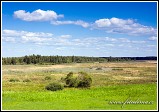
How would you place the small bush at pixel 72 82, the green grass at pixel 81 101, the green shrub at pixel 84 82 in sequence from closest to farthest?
1. the green grass at pixel 81 101
2. the green shrub at pixel 84 82
3. the small bush at pixel 72 82

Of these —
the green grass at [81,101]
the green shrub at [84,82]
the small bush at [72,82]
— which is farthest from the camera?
the small bush at [72,82]

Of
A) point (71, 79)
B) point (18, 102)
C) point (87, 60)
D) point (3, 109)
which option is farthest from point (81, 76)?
point (87, 60)

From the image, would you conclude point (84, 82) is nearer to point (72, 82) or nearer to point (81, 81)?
point (81, 81)

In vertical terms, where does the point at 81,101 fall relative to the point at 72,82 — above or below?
below

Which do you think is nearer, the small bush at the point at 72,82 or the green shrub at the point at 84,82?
the green shrub at the point at 84,82

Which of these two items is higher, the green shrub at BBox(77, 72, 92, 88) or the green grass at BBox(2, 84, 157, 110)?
the green shrub at BBox(77, 72, 92, 88)

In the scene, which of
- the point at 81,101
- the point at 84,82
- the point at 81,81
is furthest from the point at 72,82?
the point at 81,101

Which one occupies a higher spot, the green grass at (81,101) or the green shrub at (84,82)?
the green shrub at (84,82)

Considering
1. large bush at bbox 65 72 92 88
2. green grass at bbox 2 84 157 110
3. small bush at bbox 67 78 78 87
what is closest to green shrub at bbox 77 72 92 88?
large bush at bbox 65 72 92 88

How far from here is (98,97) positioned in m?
28.0

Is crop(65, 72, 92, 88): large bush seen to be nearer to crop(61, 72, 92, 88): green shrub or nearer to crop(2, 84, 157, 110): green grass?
crop(61, 72, 92, 88): green shrub

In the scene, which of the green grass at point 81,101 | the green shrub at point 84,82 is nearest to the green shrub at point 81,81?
the green shrub at point 84,82

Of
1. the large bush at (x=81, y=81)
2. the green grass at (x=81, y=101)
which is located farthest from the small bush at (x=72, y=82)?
the green grass at (x=81, y=101)

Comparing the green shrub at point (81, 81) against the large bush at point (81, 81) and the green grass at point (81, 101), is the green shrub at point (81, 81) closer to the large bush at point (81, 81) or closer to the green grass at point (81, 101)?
the large bush at point (81, 81)
